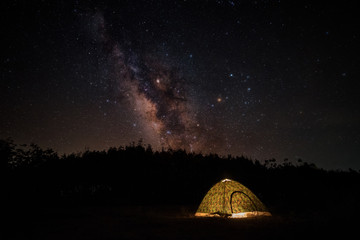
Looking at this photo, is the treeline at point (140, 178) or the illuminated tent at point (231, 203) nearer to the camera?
the illuminated tent at point (231, 203)

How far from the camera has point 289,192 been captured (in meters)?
16.8

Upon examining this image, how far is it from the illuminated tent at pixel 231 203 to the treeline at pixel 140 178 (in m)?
4.60

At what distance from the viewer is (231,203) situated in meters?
8.86

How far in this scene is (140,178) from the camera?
59.1ft

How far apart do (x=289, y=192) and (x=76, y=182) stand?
15849mm

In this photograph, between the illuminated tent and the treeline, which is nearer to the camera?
the illuminated tent

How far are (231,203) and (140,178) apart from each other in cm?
1058

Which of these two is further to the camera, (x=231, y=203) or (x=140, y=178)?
(x=140, y=178)

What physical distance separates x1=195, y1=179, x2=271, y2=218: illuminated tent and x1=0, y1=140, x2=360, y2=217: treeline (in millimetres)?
4598

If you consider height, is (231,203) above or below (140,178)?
below

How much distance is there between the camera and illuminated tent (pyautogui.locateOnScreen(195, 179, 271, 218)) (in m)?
8.78

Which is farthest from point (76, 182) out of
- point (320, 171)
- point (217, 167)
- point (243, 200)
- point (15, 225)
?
point (320, 171)

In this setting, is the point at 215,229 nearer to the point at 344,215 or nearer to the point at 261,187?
the point at 344,215

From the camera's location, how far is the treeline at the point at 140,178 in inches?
552
